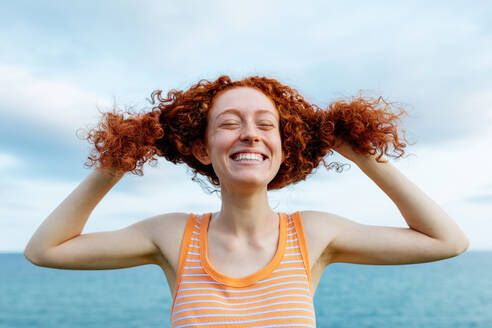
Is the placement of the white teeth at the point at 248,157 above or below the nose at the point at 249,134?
below

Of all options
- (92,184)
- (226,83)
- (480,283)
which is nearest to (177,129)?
(226,83)

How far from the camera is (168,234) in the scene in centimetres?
268

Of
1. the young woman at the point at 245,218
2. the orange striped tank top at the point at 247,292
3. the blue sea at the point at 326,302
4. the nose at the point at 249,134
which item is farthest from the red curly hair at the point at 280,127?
the blue sea at the point at 326,302

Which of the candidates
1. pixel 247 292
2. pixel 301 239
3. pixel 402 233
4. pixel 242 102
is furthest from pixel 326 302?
pixel 242 102

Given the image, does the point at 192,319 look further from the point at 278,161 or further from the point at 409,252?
the point at 409,252

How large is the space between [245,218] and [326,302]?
5102 cm

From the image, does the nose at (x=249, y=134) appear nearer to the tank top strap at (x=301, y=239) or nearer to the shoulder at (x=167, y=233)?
the tank top strap at (x=301, y=239)

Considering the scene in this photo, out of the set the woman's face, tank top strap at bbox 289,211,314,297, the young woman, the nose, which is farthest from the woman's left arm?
the nose

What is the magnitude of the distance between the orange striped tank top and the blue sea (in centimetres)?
3562

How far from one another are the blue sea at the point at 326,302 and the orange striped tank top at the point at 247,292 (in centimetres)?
3562

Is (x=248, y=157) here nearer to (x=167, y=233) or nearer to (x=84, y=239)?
(x=167, y=233)

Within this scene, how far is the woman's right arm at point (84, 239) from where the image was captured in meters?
2.65

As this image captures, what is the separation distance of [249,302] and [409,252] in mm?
943

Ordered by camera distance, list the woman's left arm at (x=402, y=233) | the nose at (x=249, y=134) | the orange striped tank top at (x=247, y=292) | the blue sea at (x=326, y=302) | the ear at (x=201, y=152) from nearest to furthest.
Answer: the orange striped tank top at (x=247, y=292), the nose at (x=249, y=134), the woman's left arm at (x=402, y=233), the ear at (x=201, y=152), the blue sea at (x=326, y=302)
